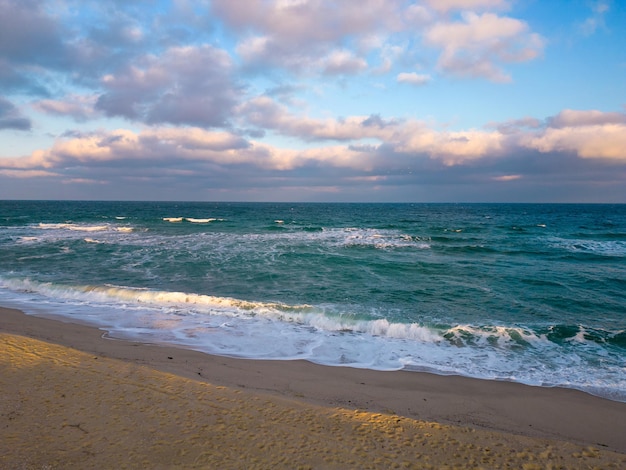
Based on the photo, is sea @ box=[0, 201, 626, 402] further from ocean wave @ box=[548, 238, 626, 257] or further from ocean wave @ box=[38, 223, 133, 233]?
ocean wave @ box=[38, 223, 133, 233]

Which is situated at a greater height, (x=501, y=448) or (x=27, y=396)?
(x=27, y=396)

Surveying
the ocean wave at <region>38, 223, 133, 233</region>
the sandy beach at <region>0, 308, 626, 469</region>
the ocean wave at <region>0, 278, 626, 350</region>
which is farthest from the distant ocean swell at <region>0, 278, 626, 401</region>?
the ocean wave at <region>38, 223, 133, 233</region>

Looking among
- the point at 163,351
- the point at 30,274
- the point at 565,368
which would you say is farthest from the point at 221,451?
the point at 30,274

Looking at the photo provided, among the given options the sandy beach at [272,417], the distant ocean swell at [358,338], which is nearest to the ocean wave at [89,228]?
the distant ocean swell at [358,338]

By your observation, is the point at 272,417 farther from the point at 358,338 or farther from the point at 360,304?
the point at 360,304

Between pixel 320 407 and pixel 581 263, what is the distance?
23.6 m

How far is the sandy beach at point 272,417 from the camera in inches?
182

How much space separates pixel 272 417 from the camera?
5.61 m

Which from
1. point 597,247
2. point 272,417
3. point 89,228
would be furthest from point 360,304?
point 89,228

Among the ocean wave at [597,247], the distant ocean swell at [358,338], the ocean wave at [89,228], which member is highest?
the ocean wave at [89,228]

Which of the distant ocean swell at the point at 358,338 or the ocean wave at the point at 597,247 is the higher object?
the ocean wave at the point at 597,247

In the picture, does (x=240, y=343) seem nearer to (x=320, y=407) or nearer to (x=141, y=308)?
(x=320, y=407)

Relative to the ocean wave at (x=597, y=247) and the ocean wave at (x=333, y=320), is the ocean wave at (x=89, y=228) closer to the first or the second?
the ocean wave at (x=333, y=320)

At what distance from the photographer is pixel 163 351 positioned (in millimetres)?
8688
